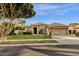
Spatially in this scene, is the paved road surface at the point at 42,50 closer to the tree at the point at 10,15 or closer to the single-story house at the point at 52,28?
the single-story house at the point at 52,28

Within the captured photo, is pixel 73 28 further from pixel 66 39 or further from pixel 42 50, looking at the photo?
pixel 42 50

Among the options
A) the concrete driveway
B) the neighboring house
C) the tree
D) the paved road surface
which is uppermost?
the tree

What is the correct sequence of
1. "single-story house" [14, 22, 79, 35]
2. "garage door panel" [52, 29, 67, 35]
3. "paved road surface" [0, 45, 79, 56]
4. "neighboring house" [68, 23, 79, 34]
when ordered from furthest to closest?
"garage door panel" [52, 29, 67, 35] → "single-story house" [14, 22, 79, 35] → "neighboring house" [68, 23, 79, 34] → "paved road surface" [0, 45, 79, 56]

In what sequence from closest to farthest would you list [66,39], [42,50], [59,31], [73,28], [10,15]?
[42,50]
[73,28]
[10,15]
[59,31]
[66,39]

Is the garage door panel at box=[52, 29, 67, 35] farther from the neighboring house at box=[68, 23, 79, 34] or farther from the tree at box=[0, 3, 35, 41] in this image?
the tree at box=[0, 3, 35, 41]

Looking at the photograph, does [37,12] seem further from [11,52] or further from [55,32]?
[11,52]

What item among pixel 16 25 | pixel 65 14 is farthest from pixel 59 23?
pixel 16 25

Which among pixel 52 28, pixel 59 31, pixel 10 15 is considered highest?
Answer: pixel 10 15

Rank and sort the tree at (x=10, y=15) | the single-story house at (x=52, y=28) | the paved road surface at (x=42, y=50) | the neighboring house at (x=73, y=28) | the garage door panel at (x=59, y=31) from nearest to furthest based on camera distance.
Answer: the paved road surface at (x=42, y=50), the neighboring house at (x=73, y=28), the single-story house at (x=52, y=28), the tree at (x=10, y=15), the garage door panel at (x=59, y=31)

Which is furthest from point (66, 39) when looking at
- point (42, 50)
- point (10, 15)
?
point (10, 15)

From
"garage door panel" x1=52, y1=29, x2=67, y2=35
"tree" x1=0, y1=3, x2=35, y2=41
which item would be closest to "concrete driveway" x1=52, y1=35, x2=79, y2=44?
"garage door panel" x1=52, y1=29, x2=67, y2=35

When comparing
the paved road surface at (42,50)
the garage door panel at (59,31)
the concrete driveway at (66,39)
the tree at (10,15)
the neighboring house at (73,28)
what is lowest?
the paved road surface at (42,50)

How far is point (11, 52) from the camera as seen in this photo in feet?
30.9

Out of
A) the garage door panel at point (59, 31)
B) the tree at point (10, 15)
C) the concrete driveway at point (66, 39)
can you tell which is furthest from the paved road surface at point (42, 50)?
the tree at point (10, 15)
